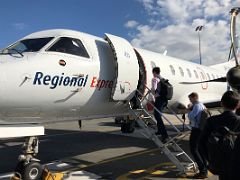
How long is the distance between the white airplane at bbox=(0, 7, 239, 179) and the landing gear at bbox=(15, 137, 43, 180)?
0.07ft

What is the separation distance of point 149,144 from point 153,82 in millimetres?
4671

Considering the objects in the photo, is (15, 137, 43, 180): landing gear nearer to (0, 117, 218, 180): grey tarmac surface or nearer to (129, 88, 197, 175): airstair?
(0, 117, 218, 180): grey tarmac surface

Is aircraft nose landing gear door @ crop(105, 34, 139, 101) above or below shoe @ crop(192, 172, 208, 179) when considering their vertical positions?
above

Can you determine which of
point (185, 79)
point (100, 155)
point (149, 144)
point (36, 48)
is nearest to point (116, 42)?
point (36, 48)

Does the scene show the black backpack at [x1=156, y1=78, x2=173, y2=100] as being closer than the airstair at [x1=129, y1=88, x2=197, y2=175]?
No

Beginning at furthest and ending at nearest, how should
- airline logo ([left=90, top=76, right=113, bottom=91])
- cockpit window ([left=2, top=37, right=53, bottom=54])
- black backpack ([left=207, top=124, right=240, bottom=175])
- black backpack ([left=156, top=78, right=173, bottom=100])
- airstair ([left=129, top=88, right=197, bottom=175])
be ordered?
black backpack ([left=156, top=78, right=173, bottom=100]), airstair ([left=129, top=88, right=197, bottom=175]), airline logo ([left=90, top=76, right=113, bottom=91]), cockpit window ([left=2, top=37, right=53, bottom=54]), black backpack ([left=207, top=124, right=240, bottom=175])

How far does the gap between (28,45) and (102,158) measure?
15.4ft

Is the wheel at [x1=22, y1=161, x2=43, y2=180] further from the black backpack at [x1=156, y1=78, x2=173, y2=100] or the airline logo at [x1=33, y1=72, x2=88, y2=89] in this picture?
the black backpack at [x1=156, y1=78, x2=173, y2=100]

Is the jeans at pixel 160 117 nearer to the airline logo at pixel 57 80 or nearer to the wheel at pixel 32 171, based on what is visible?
the airline logo at pixel 57 80

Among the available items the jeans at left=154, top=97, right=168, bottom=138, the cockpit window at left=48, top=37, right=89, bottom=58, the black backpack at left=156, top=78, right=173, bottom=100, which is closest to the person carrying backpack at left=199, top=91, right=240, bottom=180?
the cockpit window at left=48, top=37, right=89, bottom=58

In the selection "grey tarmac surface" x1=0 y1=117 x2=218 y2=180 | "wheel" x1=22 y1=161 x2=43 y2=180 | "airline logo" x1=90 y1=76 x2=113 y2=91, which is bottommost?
"grey tarmac surface" x1=0 y1=117 x2=218 y2=180

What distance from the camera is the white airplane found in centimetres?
710

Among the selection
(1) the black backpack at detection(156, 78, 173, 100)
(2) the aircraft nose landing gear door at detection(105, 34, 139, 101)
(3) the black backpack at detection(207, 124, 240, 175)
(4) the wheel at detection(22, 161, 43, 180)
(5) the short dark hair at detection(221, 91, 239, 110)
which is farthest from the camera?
(1) the black backpack at detection(156, 78, 173, 100)

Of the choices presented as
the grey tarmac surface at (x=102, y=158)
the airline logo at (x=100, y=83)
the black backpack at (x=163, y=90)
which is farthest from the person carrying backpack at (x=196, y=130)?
the airline logo at (x=100, y=83)
